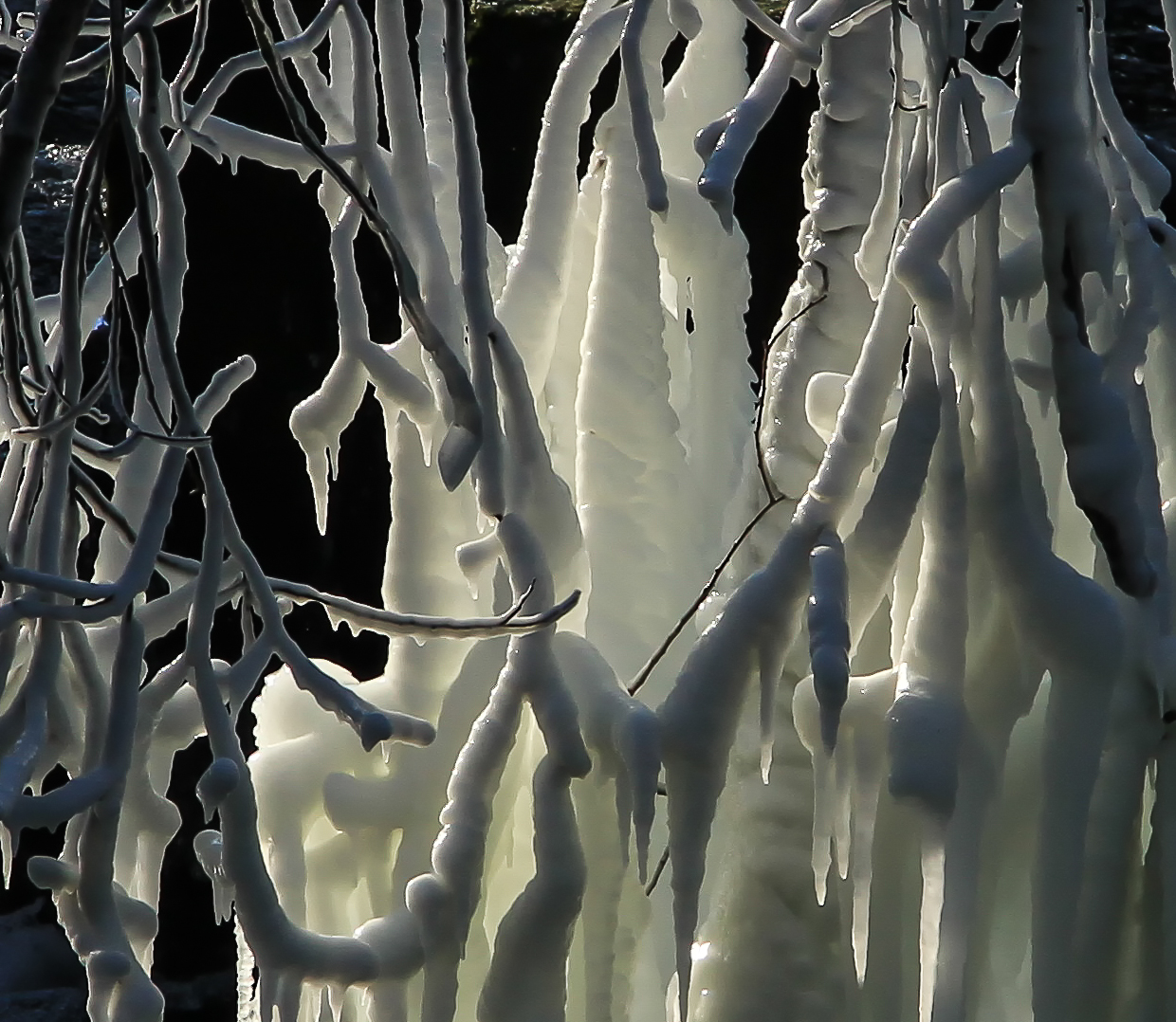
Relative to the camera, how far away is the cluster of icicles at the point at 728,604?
748mm

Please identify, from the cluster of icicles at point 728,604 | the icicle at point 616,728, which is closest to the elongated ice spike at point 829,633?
the cluster of icicles at point 728,604

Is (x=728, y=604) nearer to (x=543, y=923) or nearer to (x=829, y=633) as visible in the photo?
(x=829, y=633)

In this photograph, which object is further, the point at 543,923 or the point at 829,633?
the point at 543,923

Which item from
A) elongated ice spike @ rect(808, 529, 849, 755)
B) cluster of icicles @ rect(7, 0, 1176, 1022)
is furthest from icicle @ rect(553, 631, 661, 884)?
elongated ice spike @ rect(808, 529, 849, 755)

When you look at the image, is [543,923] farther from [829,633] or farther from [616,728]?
[829,633]

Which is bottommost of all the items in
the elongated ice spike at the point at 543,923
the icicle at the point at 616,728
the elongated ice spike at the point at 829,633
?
the elongated ice spike at the point at 543,923

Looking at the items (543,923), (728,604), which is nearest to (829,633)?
(728,604)

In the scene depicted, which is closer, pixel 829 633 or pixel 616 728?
pixel 829 633

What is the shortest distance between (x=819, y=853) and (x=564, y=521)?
0.26m

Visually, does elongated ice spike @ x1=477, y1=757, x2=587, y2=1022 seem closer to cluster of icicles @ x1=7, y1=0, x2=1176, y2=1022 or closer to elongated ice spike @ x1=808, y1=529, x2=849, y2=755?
cluster of icicles @ x1=7, y1=0, x2=1176, y2=1022

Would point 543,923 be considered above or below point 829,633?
below

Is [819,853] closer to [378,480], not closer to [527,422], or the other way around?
[527,422]

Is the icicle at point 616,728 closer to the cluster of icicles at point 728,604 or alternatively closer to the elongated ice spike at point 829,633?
the cluster of icicles at point 728,604

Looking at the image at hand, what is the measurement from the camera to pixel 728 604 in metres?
0.83
